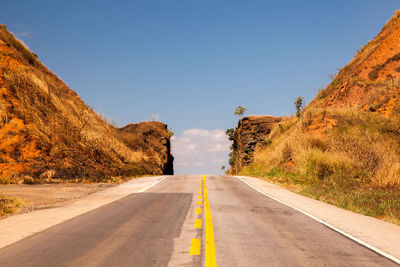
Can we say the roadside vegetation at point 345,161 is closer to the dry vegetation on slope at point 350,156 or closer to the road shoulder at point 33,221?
the dry vegetation on slope at point 350,156

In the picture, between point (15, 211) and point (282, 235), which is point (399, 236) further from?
point (15, 211)

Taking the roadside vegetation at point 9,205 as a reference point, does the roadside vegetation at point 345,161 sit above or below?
above

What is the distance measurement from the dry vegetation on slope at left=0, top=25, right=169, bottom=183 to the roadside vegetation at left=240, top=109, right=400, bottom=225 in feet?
42.3

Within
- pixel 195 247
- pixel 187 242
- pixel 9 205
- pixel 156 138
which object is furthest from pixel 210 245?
pixel 156 138

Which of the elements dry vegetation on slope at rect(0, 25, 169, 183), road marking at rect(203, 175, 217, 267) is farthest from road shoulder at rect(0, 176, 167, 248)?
dry vegetation on slope at rect(0, 25, 169, 183)

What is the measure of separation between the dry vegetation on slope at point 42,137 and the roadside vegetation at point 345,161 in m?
12.9

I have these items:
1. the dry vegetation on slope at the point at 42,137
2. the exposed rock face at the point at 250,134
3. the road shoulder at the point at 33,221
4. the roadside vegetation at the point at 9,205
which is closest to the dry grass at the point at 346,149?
the road shoulder at the point at 33,221

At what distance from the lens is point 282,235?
6000 millimetres

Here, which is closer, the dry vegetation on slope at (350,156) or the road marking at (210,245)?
the road marking at (210,245)

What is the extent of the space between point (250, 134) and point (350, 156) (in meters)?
33.8

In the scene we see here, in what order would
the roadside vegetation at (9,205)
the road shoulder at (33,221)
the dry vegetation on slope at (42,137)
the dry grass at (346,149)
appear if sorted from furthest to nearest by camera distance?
the dry vegetation on slope at (42,137) → the dry grass at (346,149) → the roadside vegetation at (9,205) → the road shoulder at (33,221)

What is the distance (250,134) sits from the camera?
51.3m

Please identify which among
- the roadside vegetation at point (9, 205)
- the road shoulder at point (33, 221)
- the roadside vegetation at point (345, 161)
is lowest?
the road shoulder at point (33, 221)

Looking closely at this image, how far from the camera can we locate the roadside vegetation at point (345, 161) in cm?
1112
